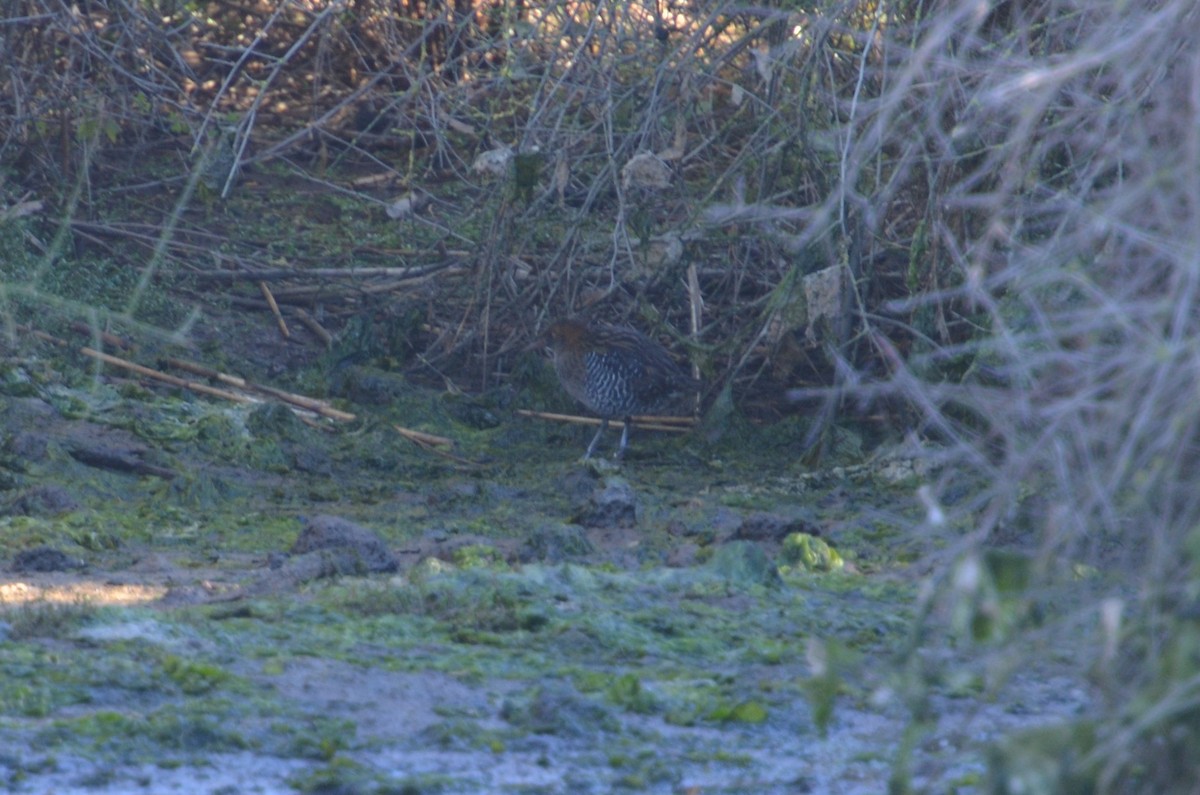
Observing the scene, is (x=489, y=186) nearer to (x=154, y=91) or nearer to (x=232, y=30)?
(x=154, y=91)

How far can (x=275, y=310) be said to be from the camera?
8.80 meters

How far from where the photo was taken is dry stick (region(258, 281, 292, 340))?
863 cm

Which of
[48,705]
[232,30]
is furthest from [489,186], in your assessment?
[48,705]

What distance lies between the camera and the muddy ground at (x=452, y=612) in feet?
11.8

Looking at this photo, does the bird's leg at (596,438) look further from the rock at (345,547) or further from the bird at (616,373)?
the rock at (345,547)

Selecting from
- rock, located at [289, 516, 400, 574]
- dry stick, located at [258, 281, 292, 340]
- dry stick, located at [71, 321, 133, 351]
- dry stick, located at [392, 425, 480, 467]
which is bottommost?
rock, located at [289, 516, 400, 574]

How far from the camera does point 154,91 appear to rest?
8508 millimetres

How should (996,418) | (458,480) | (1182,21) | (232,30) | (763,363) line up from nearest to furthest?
(996,418) → (1182,21) → (458,480) → (763,363) → (232,30)

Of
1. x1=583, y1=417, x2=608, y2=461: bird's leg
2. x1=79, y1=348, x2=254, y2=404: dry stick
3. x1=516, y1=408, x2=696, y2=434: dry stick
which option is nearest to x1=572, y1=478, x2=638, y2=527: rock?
x1=583, y1=417, x2=608, y2=461: bird's leg

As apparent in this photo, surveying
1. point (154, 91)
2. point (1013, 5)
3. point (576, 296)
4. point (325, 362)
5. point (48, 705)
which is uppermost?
point (1013, 5)

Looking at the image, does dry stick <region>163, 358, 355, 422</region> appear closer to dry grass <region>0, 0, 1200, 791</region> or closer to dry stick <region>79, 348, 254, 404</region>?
dry stick <region>79, 348, 254, 404</region>

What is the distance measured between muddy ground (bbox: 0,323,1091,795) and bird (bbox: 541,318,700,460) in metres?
0.22

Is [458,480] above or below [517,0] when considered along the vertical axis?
below

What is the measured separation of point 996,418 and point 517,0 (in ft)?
20.8
